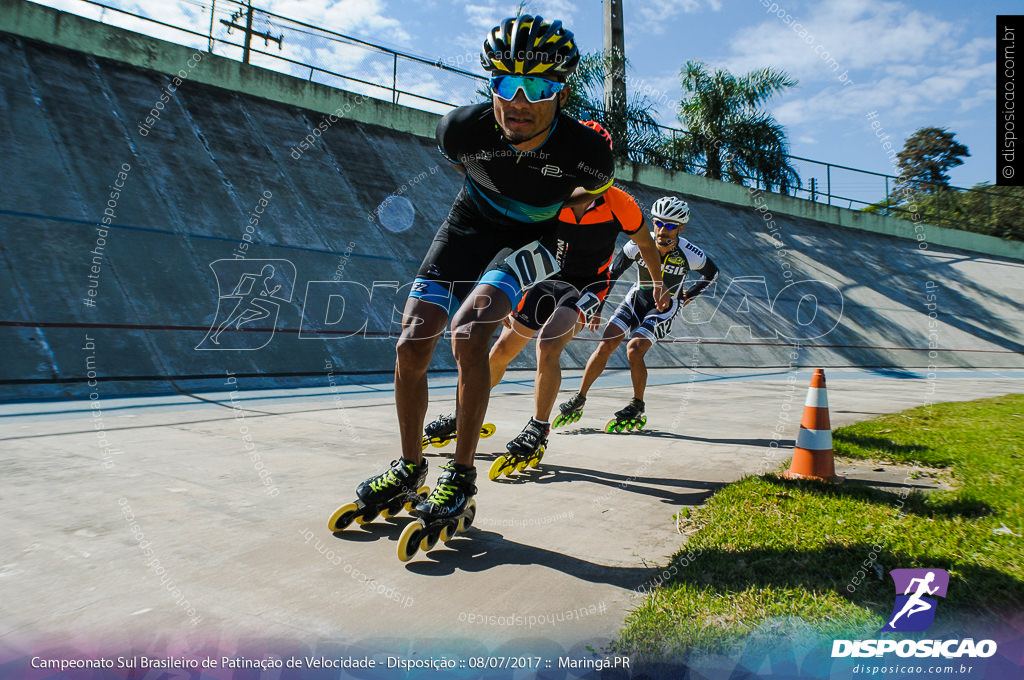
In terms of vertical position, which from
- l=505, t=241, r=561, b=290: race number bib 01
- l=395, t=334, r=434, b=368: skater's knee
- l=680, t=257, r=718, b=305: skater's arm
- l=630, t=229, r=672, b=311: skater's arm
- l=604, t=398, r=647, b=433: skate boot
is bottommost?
l=604, t=398, r=647, b=433: skate boot

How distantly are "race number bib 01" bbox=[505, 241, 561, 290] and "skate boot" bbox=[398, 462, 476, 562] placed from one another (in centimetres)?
95

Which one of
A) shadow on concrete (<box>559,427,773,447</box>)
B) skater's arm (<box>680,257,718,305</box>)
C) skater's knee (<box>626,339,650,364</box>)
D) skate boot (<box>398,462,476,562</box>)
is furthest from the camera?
skater's arm (<box>680,257,718,305</box>)

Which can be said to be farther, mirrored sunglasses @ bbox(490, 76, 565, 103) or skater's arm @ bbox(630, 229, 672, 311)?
skater's arm @ bbox(630, 229, 672, 311)

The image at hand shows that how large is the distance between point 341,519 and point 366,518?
0.14 m

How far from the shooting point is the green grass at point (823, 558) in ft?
6.40

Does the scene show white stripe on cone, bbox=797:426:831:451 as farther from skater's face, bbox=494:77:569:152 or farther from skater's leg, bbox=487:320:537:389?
skater's face, bbox=494:77:569:152

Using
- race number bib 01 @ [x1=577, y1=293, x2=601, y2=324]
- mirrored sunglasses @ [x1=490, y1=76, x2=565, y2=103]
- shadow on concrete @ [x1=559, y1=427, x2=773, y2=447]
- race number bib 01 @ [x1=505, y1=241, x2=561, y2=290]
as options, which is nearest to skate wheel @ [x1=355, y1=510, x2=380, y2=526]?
race number bib 01 @ [x1=505, y1=241, x2=561, y2=290]

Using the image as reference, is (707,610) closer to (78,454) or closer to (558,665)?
(558,665)

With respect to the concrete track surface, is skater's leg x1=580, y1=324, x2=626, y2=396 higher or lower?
higher

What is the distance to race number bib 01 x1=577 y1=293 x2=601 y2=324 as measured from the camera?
16.9 feet

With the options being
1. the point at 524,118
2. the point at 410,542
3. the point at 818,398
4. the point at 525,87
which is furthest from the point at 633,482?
the point at 525,87

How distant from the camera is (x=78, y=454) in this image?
12.9 ft

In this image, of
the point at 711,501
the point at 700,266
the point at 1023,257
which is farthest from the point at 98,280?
the point at 1023,257

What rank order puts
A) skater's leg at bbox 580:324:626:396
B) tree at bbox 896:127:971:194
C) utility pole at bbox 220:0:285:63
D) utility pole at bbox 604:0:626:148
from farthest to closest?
1. tree at bbox 896:127:971:194
2. utility pole at bbox 604:0:626:148
3. utility pole at bbox 220:0:285:63
4. skater's leg at bbox 580:324:626:396
